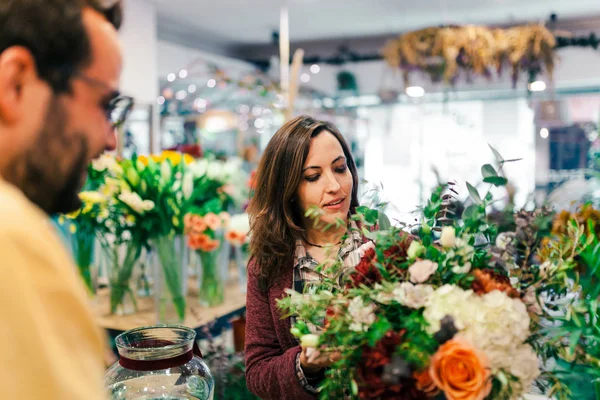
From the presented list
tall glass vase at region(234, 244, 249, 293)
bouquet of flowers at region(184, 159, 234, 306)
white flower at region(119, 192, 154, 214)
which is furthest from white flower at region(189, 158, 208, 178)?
tall glass vase at region(234, 244, 249, 293)

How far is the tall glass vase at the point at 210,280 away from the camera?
2.57 meters

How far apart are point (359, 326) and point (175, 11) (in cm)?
613

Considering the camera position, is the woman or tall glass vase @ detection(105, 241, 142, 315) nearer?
the woman

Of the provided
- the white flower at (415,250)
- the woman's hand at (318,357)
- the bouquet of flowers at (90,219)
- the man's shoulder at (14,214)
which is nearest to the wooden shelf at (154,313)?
the bouquet of flowers at (90,219)

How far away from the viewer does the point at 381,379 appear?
0.83 meters

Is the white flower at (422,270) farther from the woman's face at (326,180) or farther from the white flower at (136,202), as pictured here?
the white flower at (136,202)

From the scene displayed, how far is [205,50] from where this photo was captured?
305 inches

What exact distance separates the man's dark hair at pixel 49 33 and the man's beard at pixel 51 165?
0.03 meters

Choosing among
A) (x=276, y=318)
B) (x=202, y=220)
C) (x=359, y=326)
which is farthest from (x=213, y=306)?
(x=359, y=326)

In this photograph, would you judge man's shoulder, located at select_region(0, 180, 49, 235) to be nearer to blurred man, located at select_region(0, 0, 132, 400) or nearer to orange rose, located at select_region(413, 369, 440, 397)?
blurred man, located at select_region(0, 0, 132, 400)

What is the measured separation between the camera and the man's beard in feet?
2.06

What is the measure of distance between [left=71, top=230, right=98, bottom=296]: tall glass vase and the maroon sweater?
1.41m

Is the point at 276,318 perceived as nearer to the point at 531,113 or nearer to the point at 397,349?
the point at 397,349

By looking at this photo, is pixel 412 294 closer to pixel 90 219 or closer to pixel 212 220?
pixel 212 220
